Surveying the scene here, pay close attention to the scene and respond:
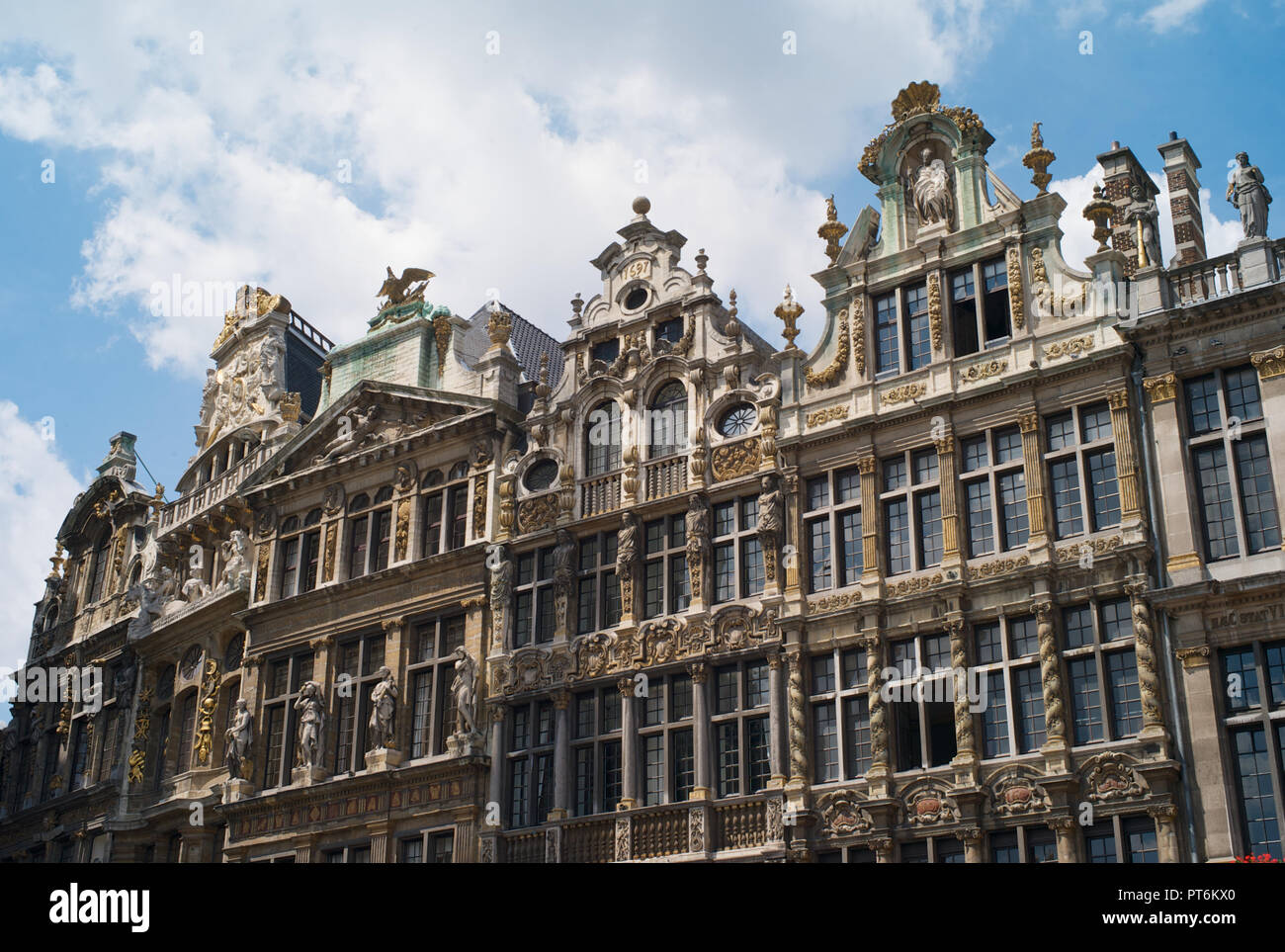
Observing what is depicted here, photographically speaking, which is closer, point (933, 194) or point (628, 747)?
point (628, 747)

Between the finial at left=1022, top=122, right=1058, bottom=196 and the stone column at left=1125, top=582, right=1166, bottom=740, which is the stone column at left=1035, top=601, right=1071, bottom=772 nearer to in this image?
the stone column at left=1125, top=582, right=1166, bottom=740

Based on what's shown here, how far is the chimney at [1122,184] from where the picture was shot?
28.9 m

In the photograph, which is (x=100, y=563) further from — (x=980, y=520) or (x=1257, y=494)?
(x=1257, y=494)

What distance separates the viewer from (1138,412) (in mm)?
26547

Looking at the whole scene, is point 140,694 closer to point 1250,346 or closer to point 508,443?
point 508,443

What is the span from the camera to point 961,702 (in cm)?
2627

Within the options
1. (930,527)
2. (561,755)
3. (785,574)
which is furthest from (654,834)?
(930,527)

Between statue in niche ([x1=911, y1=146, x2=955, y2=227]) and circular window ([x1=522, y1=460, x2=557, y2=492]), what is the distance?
29.3 ft

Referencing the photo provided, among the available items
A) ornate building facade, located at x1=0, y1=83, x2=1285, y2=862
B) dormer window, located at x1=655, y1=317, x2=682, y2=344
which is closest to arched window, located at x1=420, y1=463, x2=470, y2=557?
ornate building facade, located at x1=0, y1=83, x2=1285, y2=862

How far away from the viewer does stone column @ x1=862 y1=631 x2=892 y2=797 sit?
26594 millimetres

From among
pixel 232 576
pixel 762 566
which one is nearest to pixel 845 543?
pixel 762 566

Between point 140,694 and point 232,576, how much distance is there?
14.5 feet

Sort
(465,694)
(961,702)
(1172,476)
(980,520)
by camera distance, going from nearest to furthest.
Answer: (1172,476) → (961,702) → (980,520) → (465,694)

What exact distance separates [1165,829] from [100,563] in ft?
106
